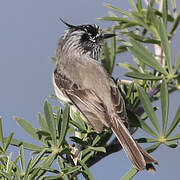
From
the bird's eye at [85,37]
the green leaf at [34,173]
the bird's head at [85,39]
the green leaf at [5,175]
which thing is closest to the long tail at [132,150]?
the green leaf at [34,173]

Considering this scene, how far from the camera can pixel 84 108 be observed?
3406 millimetres

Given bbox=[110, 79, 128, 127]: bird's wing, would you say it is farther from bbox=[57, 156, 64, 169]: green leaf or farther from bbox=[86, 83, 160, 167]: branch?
bbox=[57, 156, 64, 169]: green leaf

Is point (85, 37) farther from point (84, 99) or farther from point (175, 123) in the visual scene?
point (175, 123)

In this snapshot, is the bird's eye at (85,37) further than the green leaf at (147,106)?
Yes

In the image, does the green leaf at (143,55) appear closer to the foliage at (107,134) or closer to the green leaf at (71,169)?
the foliage at (107,134)

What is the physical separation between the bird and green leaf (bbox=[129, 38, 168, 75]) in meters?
0.50

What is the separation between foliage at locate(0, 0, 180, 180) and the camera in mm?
1774

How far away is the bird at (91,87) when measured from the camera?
8.29 ft

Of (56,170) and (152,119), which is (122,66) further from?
(56,170)

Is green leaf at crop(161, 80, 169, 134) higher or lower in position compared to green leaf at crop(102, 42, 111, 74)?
lower

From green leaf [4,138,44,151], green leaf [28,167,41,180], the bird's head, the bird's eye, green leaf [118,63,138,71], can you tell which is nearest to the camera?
green leaf [28,167,41,180]

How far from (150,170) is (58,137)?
56 cm

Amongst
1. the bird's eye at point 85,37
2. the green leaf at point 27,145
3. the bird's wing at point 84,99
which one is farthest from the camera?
the bird's eye at point 85,37

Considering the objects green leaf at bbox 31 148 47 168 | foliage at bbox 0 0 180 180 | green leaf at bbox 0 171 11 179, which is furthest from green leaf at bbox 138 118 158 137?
green leaf at bbox 0 171 11 179
